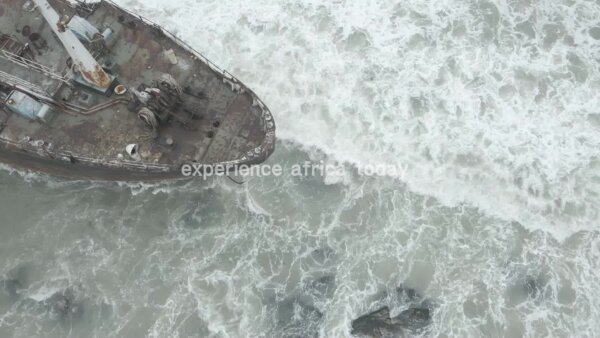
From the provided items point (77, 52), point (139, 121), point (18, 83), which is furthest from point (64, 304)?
point (77, 52)

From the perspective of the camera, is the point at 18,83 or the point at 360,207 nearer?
the point at 18,83

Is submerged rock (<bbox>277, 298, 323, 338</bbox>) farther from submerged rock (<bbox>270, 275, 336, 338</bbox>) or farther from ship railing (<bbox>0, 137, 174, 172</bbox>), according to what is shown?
ship railing (<bbox>0, 137, 174, 172</bbox>)

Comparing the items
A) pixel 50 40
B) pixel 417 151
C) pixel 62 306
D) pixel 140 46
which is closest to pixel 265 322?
pixel 62 306

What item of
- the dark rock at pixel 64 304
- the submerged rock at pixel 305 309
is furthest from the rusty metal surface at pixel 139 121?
the submerged rock at pixel 305 309

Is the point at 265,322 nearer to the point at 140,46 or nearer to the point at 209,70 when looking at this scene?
the point at 209,70

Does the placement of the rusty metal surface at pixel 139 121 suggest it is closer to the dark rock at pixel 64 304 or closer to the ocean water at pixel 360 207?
the ocean water at pixel 360 207

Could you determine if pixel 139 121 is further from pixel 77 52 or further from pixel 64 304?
pixel 64 304
